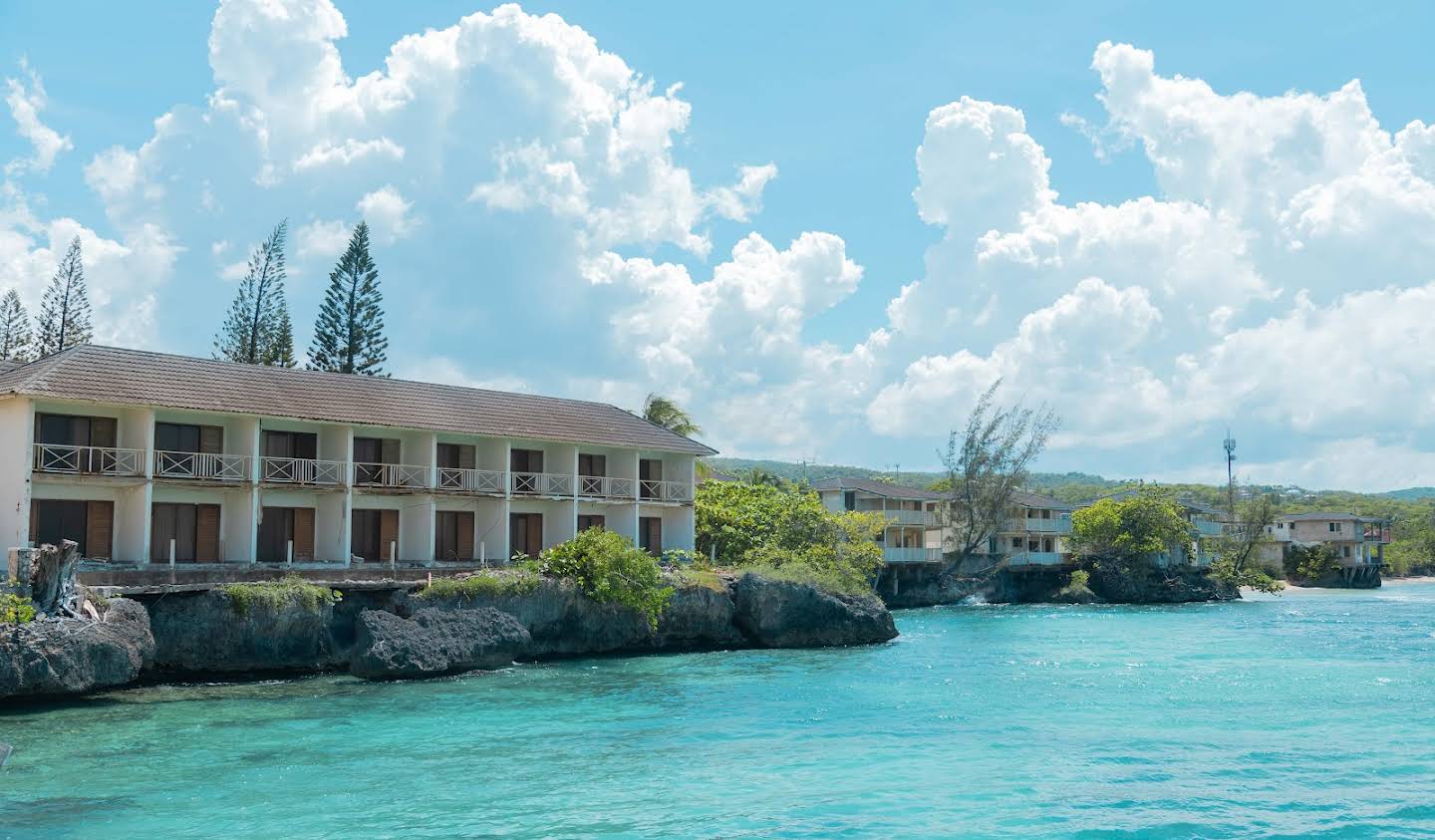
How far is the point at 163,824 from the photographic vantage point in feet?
42.3

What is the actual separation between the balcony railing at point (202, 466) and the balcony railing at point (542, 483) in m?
8.31

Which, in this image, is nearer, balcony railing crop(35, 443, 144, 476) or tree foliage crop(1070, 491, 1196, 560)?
balcony railing crop(35, 443, 144, 476)

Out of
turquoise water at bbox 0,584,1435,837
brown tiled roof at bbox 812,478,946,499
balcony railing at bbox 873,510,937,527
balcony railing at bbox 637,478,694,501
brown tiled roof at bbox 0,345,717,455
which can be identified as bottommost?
turquoise water at bbox 0,584,1435,837

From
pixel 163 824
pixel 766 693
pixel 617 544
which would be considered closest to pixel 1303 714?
pixel 766 693

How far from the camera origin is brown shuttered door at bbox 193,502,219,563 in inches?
1144

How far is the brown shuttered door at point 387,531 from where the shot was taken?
32750 mm

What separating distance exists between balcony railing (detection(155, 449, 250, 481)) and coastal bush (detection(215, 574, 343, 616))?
400 cm

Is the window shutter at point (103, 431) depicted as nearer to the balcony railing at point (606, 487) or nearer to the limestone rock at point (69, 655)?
the limestone rock at point (69, 655)

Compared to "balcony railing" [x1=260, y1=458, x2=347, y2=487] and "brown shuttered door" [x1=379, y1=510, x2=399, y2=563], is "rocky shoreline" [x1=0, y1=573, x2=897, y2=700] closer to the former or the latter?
"balcony railing" [x1=260, y1=458, x2=347, y2=487]

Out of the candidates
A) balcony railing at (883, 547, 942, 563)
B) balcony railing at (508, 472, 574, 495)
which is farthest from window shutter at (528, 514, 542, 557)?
balcony railing at (883, 547, 942, 563)

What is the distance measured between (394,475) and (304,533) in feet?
9.23

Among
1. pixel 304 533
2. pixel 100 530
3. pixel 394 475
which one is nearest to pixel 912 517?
pixel 394 475

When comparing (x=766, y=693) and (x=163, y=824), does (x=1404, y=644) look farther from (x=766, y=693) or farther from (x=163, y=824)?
(x=163, y=824)

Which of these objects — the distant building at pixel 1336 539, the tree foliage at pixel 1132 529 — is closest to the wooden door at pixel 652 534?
the tree foliage at pixel 1132 529
